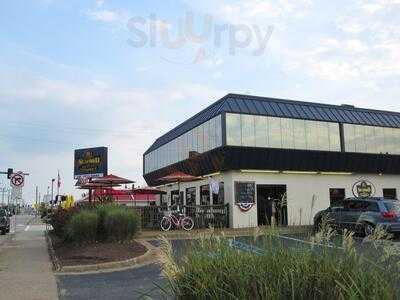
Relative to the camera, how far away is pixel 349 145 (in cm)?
3369

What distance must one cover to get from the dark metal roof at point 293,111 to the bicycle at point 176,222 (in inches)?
245

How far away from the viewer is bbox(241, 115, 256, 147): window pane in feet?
98.2

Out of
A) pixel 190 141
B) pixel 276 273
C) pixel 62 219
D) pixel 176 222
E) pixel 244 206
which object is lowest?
pixel 276 273

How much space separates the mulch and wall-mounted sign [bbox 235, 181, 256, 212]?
470 inches

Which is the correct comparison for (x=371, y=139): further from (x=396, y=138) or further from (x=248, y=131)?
(x=248, y=131)

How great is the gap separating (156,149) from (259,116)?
56.3ft

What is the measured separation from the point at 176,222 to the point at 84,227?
32.1ft

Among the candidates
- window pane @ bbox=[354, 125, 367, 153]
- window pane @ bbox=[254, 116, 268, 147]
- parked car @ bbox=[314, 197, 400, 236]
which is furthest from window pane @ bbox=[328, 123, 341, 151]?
parked car @ bbox=[314, 197, 400, 236]

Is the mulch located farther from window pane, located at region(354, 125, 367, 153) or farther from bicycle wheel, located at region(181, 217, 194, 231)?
window pane, located at region(354, 125, 367, 153)

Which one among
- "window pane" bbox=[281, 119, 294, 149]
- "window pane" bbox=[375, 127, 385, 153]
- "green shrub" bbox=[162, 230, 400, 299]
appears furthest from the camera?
"window pane" bbox=[375, 127, 385, 153]

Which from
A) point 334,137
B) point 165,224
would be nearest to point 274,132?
point 334,137

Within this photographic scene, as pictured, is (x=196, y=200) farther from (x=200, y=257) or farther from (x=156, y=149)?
(x=200, y=257)

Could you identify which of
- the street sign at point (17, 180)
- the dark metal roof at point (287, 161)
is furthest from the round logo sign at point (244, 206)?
the street sign at point (17, 180)

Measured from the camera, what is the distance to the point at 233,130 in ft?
97.7
